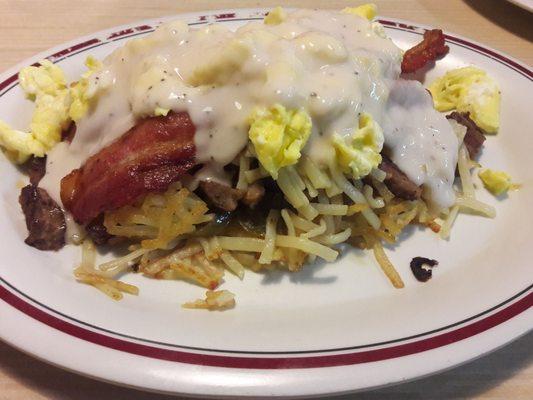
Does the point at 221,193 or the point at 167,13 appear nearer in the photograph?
the point at 221,193

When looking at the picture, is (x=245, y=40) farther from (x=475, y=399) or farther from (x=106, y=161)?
(x=475, y=399)

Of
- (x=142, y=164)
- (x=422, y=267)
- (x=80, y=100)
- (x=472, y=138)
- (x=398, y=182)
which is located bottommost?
(x=422, y=267)

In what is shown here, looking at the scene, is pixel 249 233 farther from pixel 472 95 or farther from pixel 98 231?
pixel 472 95

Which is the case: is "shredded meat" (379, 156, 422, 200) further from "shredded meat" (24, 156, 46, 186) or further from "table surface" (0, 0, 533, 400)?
"table surface" (0, 0, 533, 400)

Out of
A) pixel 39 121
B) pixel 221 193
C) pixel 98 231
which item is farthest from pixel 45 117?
pixel 221 193

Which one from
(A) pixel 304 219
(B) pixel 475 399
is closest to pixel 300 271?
(A) pixel 304 219

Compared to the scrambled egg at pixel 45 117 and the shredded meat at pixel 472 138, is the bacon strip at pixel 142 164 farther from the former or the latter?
the shredded meat at pixel 472 138
